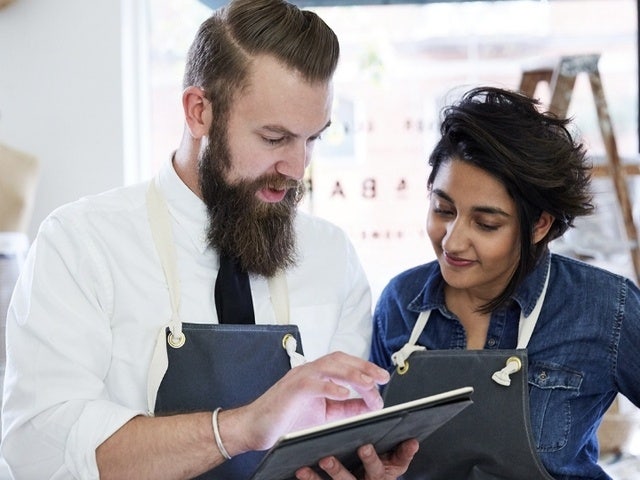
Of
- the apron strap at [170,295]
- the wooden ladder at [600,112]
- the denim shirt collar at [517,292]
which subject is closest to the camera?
the apron strap at [170,295]

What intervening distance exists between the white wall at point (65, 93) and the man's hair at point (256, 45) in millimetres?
1254

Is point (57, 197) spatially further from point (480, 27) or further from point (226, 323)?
point (480, 27)

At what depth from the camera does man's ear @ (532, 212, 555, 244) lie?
2.05 m

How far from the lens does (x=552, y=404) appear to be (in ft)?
6.45

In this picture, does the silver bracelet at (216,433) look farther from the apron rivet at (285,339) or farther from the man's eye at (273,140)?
the man's eye at (273,140)

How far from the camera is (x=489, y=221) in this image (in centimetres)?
199

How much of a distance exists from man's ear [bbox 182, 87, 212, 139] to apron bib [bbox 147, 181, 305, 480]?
0.17 m

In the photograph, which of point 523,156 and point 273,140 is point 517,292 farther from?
point 273,140

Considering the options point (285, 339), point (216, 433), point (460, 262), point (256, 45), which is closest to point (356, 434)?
Answer: point (216, 433)

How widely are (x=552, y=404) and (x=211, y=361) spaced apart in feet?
2.30

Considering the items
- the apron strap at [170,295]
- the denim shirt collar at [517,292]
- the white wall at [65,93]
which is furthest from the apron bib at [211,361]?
the white wall at [65,93]

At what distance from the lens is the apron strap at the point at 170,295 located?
70.7 inches

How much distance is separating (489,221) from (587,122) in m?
1.78

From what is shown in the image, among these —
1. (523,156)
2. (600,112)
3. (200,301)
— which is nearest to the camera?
(200,301)
